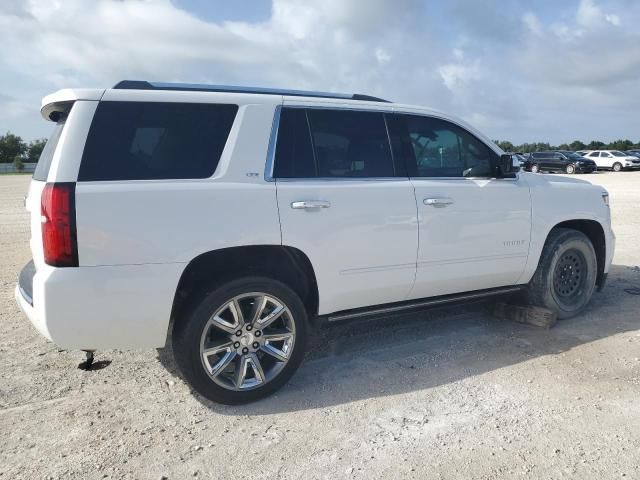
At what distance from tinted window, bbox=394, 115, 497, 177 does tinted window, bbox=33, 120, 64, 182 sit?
2411mm

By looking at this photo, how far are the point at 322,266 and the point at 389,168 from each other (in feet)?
3.23

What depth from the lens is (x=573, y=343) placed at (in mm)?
4570

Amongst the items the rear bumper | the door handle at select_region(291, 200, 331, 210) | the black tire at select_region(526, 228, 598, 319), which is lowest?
the black tire at select_region(526, 228, 598, 319)

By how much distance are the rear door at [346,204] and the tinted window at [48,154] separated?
1366 mm

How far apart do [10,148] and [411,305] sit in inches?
3685

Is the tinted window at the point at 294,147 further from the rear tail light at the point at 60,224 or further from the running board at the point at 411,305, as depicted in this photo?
the rear tail light at the point at 60,224

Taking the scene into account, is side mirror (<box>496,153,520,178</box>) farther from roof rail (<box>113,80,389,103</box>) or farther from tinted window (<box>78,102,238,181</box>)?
tinted window (<box>78,102,238,181</box>)

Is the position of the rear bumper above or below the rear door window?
below

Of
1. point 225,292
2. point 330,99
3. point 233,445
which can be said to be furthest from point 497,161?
point 233,445

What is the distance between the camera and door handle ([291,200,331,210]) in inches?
138

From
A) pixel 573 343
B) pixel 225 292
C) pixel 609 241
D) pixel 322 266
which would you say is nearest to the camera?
pixel 225 292

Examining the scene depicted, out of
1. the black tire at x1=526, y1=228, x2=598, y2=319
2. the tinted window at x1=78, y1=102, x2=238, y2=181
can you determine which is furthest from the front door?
the tinted window at x1=78, y1=102, x2=238, y2=181

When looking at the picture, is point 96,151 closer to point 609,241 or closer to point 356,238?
point 356,238

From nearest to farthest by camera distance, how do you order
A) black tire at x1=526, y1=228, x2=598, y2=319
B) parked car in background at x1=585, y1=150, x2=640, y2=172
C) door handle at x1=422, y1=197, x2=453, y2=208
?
door handle at x1=422, y1=197, x2=453, y2=208 < black tire at x1=526, y1=228, x2=598, y2=319 < parked car in background at x1=585, y1=150, x2=640, y2=172
